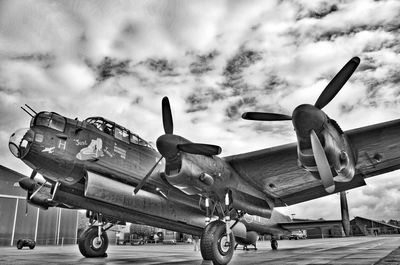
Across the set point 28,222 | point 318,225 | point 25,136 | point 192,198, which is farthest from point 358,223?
point 25,136

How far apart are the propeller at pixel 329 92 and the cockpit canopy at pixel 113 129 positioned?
469 centimetres

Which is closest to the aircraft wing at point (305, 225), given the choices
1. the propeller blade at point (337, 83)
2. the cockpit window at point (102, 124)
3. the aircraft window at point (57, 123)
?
the cockpit window at point (102, 124)

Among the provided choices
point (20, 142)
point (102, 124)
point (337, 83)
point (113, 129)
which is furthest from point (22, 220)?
point (337, 83)

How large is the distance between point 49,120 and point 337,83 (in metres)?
8.01

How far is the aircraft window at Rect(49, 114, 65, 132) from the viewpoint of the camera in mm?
9031

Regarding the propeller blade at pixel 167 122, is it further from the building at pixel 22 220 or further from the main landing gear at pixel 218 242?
the building at pixel 22 220

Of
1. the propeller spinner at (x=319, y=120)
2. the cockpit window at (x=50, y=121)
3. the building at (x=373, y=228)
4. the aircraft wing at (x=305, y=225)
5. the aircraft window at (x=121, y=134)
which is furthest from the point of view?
the building at (x=373, y=228)

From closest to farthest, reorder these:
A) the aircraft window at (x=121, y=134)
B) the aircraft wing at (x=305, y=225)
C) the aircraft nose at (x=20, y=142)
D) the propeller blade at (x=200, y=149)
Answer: the propeller blade at (x=200, y=149) → the aircraft nose at (x=20, y=142) → the aircraft window at (x=121, y=134) → the aircraft wing at (x=305, y=225)

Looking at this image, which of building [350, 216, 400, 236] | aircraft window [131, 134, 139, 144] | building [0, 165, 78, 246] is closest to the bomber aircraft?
aircraft window [131, 134, 139, 144]

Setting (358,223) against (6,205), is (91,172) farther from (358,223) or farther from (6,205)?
(358,223)

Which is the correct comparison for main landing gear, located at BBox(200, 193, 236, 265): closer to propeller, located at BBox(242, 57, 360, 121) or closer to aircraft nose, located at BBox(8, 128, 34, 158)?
propeller, located at BBox(242, 57, 360, 121)

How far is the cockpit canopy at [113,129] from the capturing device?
10.2 metres

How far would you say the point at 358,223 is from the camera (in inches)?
2975

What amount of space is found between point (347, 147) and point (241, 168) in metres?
3.19
